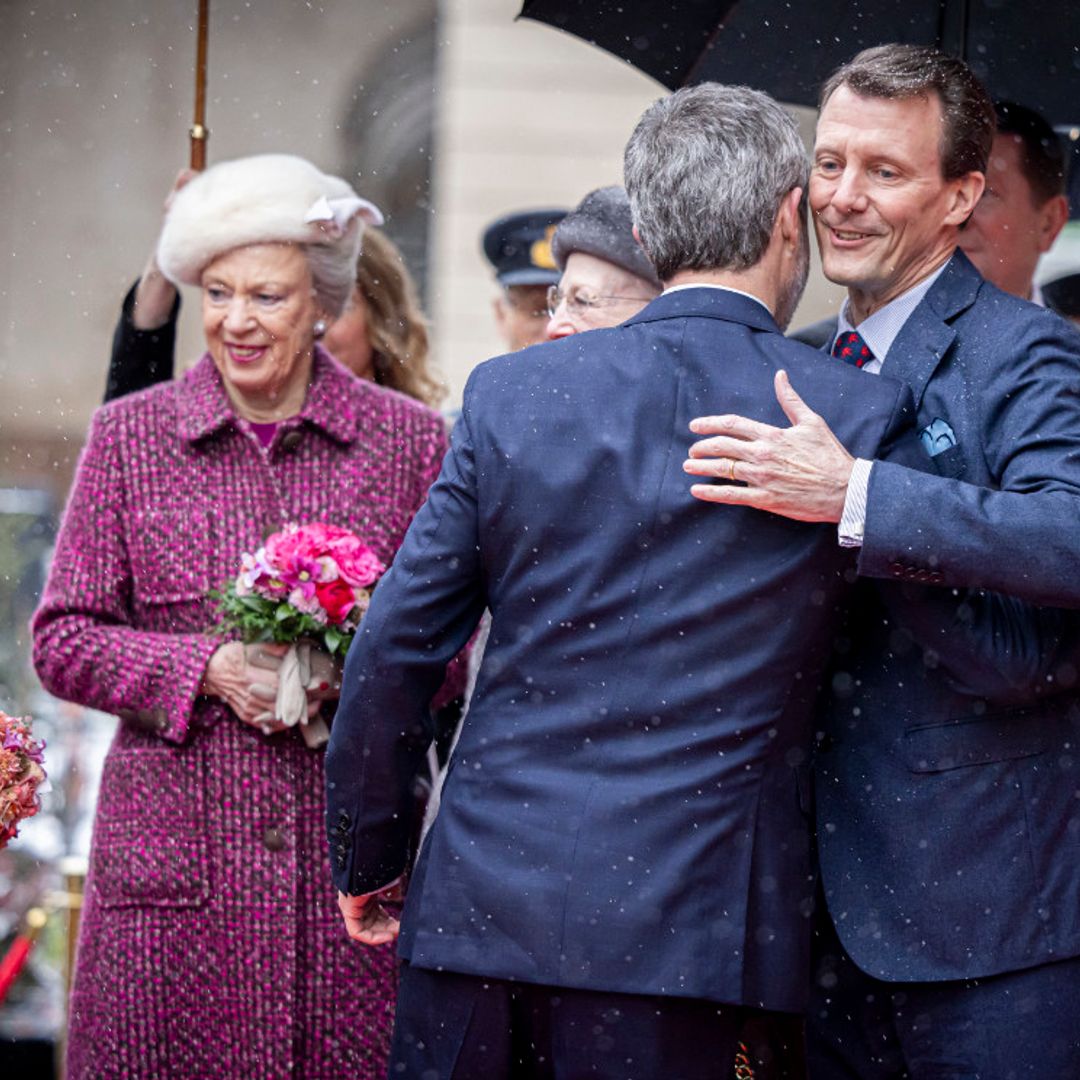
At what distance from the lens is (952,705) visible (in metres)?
2.75

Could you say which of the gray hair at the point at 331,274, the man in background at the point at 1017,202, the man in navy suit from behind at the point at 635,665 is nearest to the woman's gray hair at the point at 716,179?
the man in navy suit from behind at the point at 635,665

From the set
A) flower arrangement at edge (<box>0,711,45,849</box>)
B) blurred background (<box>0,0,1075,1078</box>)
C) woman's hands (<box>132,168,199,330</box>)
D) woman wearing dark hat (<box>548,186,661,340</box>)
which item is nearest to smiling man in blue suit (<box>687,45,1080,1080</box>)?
woman wearing dark hat (<box>548,186,661,340</box>)

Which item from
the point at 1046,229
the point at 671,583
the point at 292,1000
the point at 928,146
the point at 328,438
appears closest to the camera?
the point at 671,583

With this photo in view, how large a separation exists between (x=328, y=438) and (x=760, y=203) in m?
1.49

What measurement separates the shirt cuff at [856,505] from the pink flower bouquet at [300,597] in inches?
48.6

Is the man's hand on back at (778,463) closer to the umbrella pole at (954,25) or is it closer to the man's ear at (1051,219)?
the umbrella pole at (954,25)

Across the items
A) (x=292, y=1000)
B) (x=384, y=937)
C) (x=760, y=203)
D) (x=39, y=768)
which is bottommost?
(x=292, y=1000)

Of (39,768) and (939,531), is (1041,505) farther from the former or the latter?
(39,768)

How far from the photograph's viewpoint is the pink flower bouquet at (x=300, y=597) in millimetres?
3420

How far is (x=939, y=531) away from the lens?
251 cm

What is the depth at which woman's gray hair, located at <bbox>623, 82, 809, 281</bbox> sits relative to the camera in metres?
2.62

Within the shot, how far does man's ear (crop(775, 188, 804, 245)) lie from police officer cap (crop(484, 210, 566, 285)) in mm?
2475

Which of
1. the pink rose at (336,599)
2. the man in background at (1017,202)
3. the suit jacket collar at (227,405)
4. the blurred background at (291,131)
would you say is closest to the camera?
the pink rose at (336,599)

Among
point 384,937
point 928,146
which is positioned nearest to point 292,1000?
point 384,937
